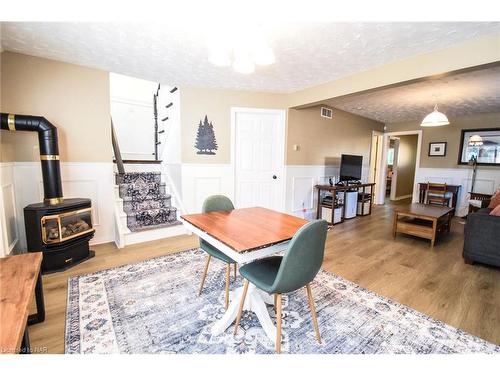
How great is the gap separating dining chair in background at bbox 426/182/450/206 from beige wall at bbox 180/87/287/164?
13.7ft

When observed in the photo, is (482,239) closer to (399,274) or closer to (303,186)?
(399,274)

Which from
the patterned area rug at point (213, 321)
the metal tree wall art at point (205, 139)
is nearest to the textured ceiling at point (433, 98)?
the metal tree wall art at point (205, 139)

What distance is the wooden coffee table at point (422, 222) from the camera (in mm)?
3312

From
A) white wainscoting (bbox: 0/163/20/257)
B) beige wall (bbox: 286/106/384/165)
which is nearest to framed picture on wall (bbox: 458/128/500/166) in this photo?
beige wall (bbox: 286/106/384/165)

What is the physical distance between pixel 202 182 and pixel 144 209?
3.37 feet

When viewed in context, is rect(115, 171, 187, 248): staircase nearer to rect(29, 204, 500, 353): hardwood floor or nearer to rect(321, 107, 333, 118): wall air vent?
rect(29, 204, 500, 353): hardwood floor

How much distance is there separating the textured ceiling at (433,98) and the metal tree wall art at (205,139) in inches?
79.3

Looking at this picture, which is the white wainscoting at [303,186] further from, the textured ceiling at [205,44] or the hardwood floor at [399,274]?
the textured ceiling at [205,44]

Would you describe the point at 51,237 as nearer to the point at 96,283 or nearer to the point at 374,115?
the point at 96,283

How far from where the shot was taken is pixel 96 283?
A: 7.23 feet

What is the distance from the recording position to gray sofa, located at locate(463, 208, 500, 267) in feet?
8.45

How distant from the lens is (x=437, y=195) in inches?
200
